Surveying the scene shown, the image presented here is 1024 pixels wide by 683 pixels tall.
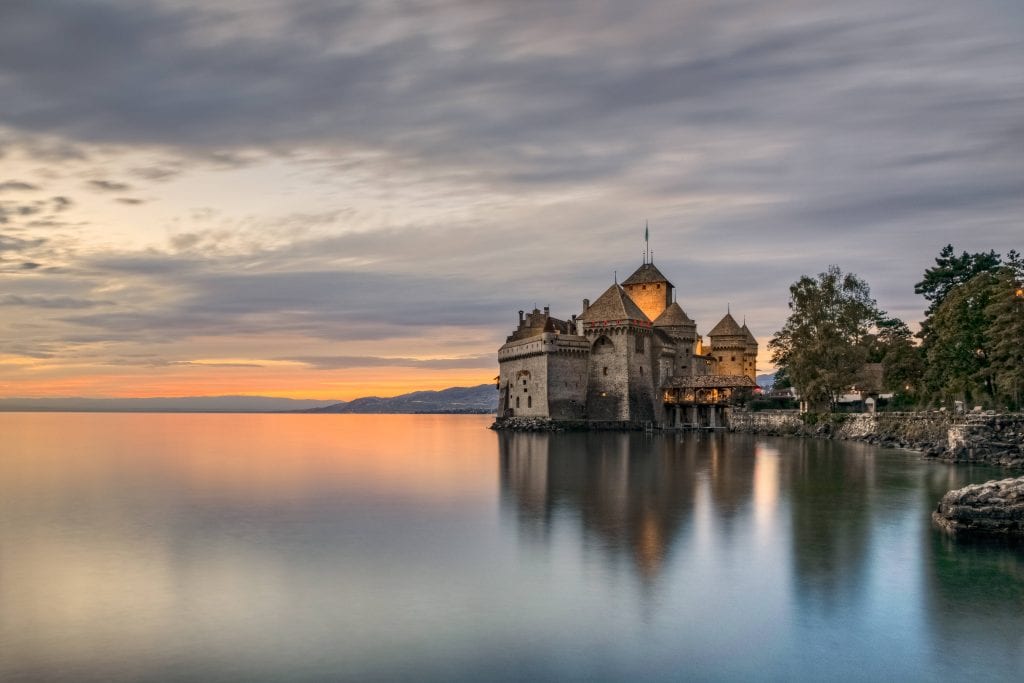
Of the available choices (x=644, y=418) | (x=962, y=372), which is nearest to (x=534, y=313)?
(x=644, y=418)

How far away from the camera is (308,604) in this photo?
1616 cm

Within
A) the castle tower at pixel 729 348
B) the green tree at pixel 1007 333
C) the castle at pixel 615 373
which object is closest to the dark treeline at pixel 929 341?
the green tree at pixel 1007 333

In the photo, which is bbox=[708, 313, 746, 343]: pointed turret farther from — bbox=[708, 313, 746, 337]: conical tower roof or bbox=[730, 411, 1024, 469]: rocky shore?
bbox=[730, 411, 1024, 469]: rocky shore

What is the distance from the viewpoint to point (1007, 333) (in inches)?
1827

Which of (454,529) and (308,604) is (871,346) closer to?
(454,529)

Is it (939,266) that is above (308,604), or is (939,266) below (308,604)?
above

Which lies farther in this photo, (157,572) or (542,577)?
(157,572)

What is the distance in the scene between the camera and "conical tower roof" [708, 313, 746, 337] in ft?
322

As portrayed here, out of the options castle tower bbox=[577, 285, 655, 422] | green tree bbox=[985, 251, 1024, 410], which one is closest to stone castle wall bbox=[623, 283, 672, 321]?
castle tower bbox=[577, 285, 655, 422]

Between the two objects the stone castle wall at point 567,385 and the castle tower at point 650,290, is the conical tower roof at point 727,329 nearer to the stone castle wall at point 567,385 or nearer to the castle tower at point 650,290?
the castle tower at point 650,290

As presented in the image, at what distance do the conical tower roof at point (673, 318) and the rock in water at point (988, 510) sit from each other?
6491 cm

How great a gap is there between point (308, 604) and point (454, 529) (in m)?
9.44

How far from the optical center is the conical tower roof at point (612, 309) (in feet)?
260

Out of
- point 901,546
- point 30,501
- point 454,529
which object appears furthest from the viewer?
point 30,501
